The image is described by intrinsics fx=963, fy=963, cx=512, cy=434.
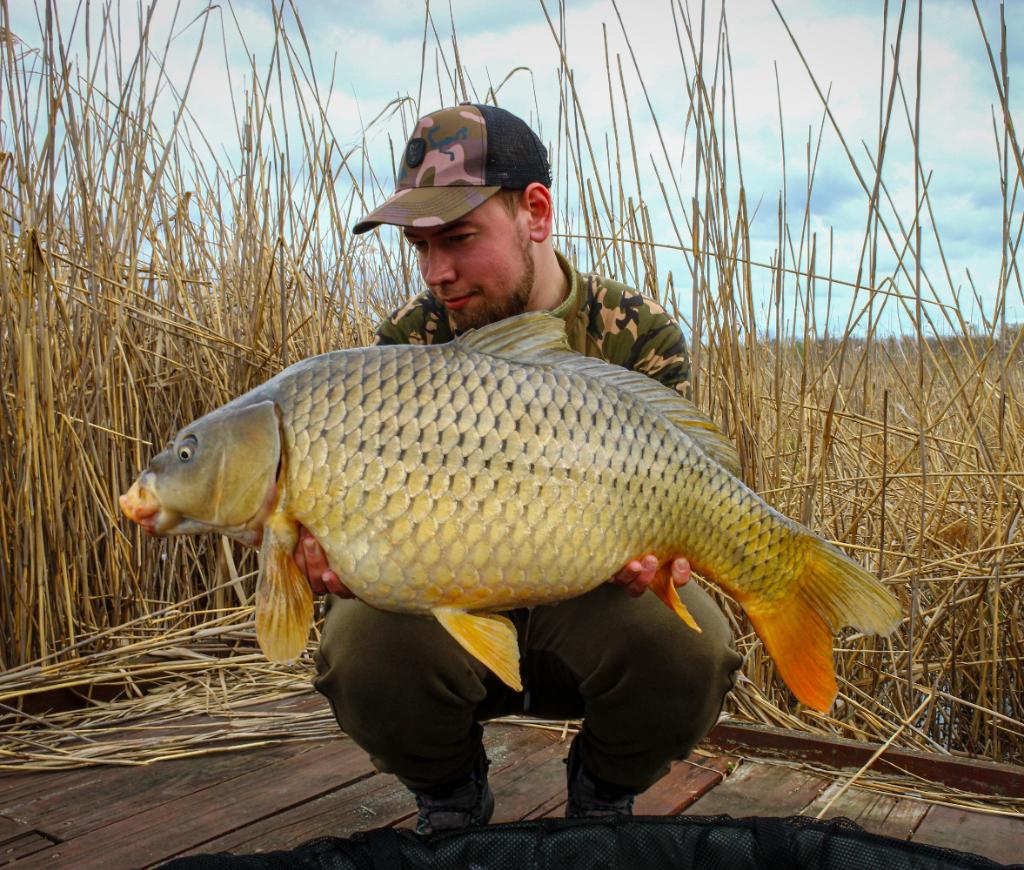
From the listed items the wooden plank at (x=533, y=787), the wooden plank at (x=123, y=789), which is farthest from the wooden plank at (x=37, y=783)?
the wooden plank at (x=533, y=787)

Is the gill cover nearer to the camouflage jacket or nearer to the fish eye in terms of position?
the fish eye

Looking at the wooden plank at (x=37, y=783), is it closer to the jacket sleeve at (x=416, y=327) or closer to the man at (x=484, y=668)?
the man at (x=484, y=668)

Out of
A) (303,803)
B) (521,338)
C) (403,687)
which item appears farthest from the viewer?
(303,803)

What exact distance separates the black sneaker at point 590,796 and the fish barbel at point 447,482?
503mm

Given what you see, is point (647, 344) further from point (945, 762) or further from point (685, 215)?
point (945, 762)

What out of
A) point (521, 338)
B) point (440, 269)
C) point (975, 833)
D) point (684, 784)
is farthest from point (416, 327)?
point (975, 833)

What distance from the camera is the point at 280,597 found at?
3.81ft

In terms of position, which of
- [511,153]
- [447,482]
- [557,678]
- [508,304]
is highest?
[511,153]

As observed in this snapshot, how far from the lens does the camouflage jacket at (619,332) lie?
68.1 inches

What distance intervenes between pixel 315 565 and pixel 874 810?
1075mm

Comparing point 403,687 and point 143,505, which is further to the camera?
point 403,687

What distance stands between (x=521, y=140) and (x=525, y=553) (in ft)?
2.91

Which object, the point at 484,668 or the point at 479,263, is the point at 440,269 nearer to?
the point at 479,263

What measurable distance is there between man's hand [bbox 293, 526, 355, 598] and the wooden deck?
1.76 feet
